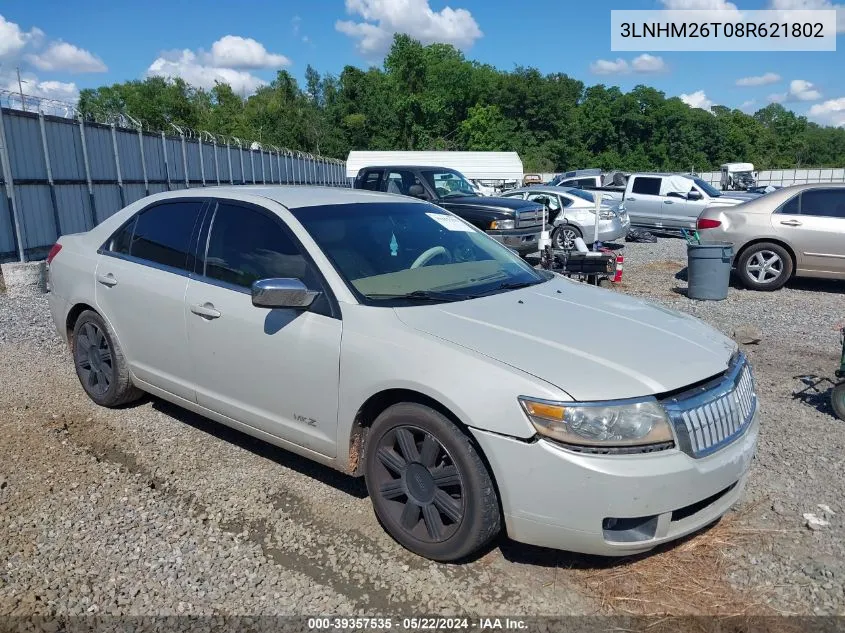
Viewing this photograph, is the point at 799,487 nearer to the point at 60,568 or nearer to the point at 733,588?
the point at 733,588

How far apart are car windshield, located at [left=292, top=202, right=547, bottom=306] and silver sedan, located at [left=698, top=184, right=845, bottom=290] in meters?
7.39

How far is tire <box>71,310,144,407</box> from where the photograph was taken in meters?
4.81

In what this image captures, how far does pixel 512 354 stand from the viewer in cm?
295

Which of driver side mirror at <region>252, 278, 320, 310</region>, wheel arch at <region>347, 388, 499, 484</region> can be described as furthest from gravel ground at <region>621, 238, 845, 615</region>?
driver side mirror at <region>252, 278, 320, 310</region>

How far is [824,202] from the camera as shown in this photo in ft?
33.2

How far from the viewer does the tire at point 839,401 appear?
4.98m

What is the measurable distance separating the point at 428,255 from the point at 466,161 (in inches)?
1581

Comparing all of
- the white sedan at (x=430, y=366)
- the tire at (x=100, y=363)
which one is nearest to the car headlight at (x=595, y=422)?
the white sedan at (x=430, y=366)

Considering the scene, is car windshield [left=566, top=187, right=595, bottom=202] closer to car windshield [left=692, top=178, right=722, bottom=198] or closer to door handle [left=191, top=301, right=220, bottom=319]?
car windshield [left=692, top=178, right=722, bottom=198]

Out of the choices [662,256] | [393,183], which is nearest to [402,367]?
[393,183]

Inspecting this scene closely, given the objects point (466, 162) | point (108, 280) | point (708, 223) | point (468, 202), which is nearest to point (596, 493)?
point (108, 280)

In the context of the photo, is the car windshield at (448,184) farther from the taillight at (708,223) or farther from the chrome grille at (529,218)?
the taillight at (708,223)

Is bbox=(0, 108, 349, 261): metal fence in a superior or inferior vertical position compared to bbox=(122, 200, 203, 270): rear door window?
superior

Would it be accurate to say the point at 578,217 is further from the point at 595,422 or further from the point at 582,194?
the point at 595,422
